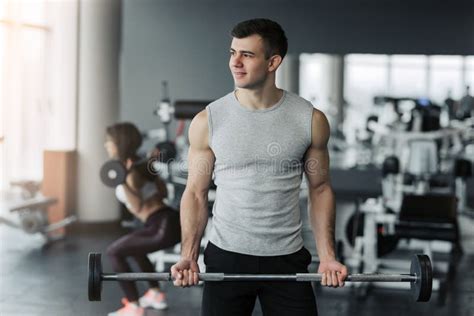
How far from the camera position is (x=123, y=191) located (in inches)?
136

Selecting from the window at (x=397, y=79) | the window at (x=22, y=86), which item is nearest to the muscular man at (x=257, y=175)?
the window at (x=22, y=86)

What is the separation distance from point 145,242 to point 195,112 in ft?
3.10

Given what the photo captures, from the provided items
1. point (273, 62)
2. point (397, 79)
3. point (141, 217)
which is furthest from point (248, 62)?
point (397, 79)

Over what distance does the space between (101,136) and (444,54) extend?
120 inches

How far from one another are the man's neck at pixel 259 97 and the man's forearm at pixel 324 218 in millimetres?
248

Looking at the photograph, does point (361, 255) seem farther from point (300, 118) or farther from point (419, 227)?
point (300, 118)

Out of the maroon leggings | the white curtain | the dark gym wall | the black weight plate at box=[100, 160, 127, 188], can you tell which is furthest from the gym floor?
the dark gym wall

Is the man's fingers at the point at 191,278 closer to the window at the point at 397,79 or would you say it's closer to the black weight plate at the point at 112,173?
the black weight plate at the point at 112,173

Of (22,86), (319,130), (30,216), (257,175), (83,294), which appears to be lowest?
(83,294)

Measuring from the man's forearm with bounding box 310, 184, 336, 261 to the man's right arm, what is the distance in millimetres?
266

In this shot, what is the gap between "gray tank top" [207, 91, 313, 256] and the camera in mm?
1790

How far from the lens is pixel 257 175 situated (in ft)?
5.87

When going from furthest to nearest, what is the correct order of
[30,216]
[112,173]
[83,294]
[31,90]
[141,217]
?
[31,90]
[30,216]
[83,294]
[141,217]
[112,173]

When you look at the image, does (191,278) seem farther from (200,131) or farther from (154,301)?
(154,301)
